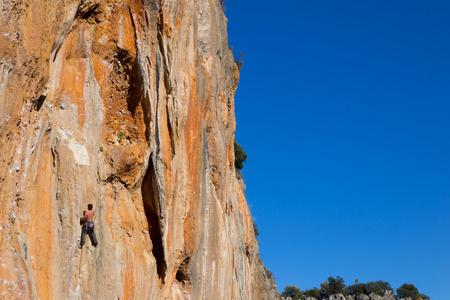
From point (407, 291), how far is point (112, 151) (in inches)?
3441

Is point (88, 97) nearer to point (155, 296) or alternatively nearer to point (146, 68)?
point (146, 68)

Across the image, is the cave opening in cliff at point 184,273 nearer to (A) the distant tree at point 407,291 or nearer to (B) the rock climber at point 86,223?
(B) the rock climber at point 86,223

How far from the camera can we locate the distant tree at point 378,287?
85.1 m

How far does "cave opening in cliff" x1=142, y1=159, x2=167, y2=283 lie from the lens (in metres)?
15.7

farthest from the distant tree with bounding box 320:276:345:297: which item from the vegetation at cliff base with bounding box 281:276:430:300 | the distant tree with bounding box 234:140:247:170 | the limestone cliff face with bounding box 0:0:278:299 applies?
the limestone cliff face with bounding box 0:0:278:299

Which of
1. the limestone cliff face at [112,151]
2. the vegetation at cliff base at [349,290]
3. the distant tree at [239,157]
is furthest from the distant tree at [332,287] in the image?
the limestone cliff face at [112,151]

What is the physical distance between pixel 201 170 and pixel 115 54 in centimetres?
530

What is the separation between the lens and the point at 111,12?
15.3 m

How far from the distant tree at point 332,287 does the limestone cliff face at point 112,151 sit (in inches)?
2692

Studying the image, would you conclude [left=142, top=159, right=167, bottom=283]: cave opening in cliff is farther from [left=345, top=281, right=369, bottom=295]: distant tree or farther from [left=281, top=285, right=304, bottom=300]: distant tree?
[left=345, top=281, right=369, bottom=295]: distant tree

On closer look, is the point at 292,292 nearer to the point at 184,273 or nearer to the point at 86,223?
the point at 184,273

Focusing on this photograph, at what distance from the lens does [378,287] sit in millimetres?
88375

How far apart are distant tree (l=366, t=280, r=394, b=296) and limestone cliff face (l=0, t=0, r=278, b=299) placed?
70.0 metres

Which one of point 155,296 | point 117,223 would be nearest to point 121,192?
point 117,223
